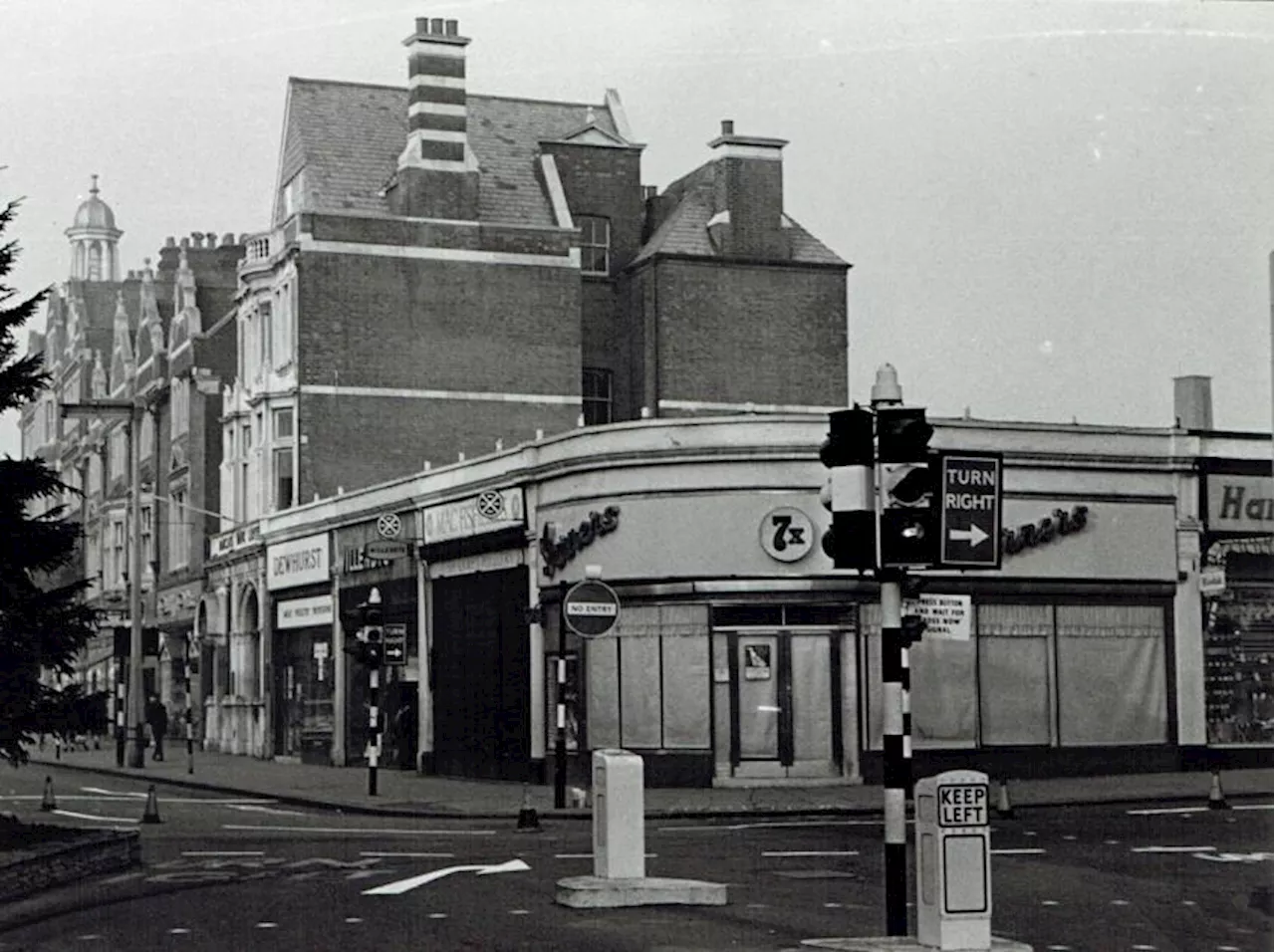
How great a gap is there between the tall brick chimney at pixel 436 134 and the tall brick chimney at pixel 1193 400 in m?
17.2

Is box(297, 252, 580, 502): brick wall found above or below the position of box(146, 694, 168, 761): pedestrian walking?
above

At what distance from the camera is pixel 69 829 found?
2116 cm

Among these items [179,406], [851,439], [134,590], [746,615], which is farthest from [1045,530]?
[179,406]

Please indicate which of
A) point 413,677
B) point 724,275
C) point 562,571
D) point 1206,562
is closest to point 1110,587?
point 1206,562

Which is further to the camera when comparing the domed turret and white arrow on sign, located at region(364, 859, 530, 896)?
the domed turret

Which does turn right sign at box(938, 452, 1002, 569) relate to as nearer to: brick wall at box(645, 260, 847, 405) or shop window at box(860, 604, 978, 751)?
shop window at box(860, 604, 978, 751)

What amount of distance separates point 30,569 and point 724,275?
35.6m

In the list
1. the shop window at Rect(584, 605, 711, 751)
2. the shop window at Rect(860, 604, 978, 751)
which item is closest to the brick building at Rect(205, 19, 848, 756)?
the shop window at Rect(584, 605, 711, 751)

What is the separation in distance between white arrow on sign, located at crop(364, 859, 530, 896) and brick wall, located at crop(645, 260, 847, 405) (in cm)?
3359

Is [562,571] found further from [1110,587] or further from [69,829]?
[69,829]

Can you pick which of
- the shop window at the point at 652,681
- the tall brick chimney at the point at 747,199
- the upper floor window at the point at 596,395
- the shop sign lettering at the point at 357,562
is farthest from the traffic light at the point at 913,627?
the tall brick chimney at the point at 747,199

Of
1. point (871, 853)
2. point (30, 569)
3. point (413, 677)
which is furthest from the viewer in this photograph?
point (413, 677)

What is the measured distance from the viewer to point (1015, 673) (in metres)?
36.7

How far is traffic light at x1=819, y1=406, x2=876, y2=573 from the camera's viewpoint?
14.8 meters
